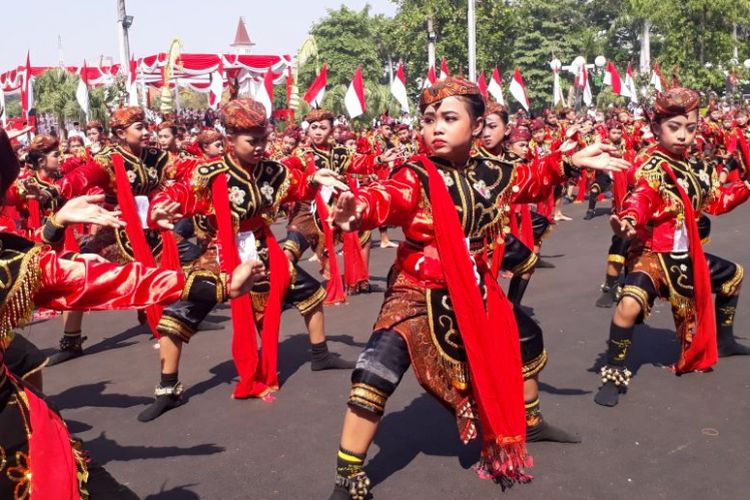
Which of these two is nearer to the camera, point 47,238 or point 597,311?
point 47,238

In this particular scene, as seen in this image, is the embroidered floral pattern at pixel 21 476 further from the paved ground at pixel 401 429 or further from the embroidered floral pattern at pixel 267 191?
the embroidered floral pattern at pixel 267 191

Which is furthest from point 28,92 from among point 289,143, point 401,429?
point 401,429

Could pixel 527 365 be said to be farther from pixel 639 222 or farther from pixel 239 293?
pixel 239 293

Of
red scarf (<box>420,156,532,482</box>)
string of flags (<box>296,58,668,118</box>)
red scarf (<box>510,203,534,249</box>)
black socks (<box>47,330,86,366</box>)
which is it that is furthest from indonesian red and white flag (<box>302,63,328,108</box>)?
red scarf (<box>420,156,532,482</box>)

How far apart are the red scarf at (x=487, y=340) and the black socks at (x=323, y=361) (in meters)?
2.28

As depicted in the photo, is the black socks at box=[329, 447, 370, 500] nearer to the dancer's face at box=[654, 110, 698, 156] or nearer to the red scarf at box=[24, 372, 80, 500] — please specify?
the red scarf at box=[24, 372, 80, 500]

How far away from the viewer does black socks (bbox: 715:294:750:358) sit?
571cm

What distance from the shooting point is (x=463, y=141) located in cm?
377

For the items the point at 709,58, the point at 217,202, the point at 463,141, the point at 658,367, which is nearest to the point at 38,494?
the point at 463,141

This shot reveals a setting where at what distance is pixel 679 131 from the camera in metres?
5.04

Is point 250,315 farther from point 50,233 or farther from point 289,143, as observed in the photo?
point 289,143

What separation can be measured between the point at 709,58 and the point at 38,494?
33144 mm

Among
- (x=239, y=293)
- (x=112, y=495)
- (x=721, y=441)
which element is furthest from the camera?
(x=721, y=441)

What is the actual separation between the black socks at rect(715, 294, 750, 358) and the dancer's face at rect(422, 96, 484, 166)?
2875mm
